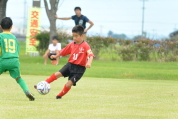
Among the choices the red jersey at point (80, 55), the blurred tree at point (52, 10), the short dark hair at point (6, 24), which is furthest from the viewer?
the blurred tree at point (52, 10)

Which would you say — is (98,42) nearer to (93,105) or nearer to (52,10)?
(52,10)

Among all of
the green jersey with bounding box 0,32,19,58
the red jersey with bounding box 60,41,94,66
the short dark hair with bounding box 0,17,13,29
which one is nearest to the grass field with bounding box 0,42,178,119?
the red jersey with bounding box 60,41,94,66

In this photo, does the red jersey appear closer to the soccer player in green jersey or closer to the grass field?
the grass field

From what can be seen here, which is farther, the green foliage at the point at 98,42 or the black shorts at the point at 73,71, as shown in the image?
the green foliage at the point at 98,42

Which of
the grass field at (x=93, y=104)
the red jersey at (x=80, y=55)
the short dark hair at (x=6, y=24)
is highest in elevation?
the short dark hair at (x=6, y=24)

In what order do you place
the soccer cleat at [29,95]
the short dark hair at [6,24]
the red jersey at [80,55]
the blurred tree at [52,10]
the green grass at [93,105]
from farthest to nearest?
the blurred tree at [52,10], the red jersey at [80,55], the short dark hair at [6,24], the soccer cleat at [29,95], the green grass at [93,105]

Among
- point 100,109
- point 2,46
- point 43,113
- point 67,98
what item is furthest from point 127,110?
point 2,46

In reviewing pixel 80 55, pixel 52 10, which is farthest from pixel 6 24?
pixel 52 10

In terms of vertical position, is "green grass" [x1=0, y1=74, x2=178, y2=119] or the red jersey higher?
the red jersey

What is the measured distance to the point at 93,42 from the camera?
2528 cm

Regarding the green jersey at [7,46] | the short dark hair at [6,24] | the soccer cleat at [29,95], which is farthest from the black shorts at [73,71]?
the short dark hair at [6,24]

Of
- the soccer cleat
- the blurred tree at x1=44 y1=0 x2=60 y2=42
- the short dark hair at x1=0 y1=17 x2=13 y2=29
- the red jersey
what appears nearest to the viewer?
the soccer cleat

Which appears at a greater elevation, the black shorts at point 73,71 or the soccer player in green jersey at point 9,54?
the soccer player in green jersey at point 9,54

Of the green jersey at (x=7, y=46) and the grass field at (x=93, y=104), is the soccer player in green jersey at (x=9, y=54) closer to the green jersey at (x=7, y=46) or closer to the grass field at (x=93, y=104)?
the green jersey at (x=7, y=46)
